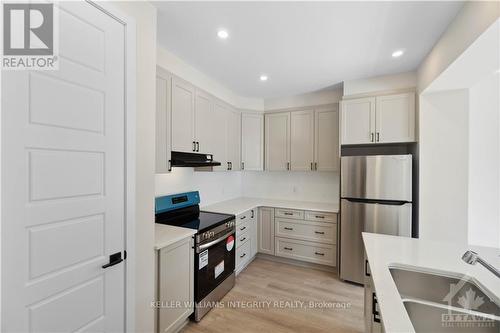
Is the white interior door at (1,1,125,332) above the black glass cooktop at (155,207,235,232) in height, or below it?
above

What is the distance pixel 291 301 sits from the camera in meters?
2.31

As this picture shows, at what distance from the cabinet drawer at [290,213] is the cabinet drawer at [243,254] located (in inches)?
25.5

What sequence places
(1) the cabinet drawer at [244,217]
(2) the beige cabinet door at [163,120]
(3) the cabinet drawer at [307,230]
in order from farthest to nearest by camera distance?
1. (3) the cabinet drawer at [307,230]
2. (1) the cabinet drawer at [244,217]
3. (2) the beige cabinet door at [163,120]

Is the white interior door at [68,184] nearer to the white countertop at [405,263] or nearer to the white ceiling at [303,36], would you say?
the white ceiling at [303,36]

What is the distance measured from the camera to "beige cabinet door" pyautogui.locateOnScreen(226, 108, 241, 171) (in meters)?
3.14

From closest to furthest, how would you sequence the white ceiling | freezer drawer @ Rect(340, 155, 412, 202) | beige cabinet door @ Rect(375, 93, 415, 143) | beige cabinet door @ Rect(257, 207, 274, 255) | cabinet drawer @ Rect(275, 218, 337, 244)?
the white ceiling, freezer drawer @ Rect(340, 155, 412, 202), beige cabinet door @ Rect(375, 93, 415, 143), cabinet drawer @ Rect(275, 218, 337, 244), beige cabinet door @ Rect(257, 207, 274, 255)

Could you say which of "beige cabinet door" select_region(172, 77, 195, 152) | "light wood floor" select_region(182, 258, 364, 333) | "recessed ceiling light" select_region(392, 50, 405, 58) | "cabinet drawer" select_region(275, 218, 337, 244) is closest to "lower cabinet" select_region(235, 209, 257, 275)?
"light wood floor" select_region(182, 258, 364, 333)

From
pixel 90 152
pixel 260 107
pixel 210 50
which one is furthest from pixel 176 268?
pixel 260 107

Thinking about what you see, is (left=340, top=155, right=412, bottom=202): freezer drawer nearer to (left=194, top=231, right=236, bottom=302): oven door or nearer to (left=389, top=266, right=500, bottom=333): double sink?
(left=389, top=266, right=500, bottom=333): double sink

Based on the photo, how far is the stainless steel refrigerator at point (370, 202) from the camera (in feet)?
7.87

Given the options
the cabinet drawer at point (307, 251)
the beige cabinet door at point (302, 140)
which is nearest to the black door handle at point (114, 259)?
the cabinet drawer at point (307, 251)

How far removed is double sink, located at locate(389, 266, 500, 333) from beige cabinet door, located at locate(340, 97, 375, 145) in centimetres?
183

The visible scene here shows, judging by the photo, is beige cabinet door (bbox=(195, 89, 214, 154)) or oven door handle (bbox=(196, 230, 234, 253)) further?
beige cabinet door (bbox=(195, 89, 214, 154))

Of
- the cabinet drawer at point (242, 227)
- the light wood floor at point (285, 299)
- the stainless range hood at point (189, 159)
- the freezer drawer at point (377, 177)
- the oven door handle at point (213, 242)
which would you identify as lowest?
the light wood floor at point (285, 299)
